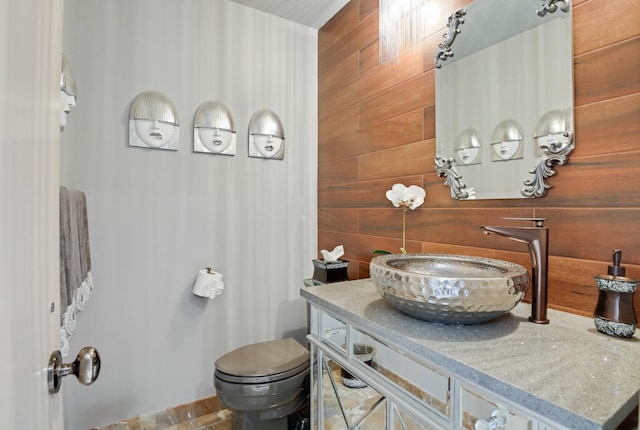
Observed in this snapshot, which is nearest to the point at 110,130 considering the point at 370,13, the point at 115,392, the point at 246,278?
the point at 246,278

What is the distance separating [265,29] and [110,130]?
1.13 metres

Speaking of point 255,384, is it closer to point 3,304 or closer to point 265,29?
point 3,304

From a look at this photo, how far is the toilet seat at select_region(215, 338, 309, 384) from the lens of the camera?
1.43 meters

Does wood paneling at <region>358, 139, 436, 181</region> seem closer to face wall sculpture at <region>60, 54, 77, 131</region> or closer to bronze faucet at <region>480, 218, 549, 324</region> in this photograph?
bronze faucet at <region>480, 218, 549, 324</region>

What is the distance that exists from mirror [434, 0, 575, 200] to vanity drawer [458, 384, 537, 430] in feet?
2.30

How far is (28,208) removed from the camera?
47 centimetres

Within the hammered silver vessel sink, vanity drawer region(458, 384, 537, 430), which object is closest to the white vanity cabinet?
vanity drawer region(458, 384, 537, 430)

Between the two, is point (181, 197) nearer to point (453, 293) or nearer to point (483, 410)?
point (453, 293)

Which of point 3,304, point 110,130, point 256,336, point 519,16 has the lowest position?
point 256,336

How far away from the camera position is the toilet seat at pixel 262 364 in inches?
56.2

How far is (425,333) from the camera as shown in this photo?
0.78m

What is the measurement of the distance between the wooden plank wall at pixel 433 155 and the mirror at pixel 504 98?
39mm

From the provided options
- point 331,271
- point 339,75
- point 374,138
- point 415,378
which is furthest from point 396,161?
point 415,378

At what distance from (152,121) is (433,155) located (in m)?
1.45
